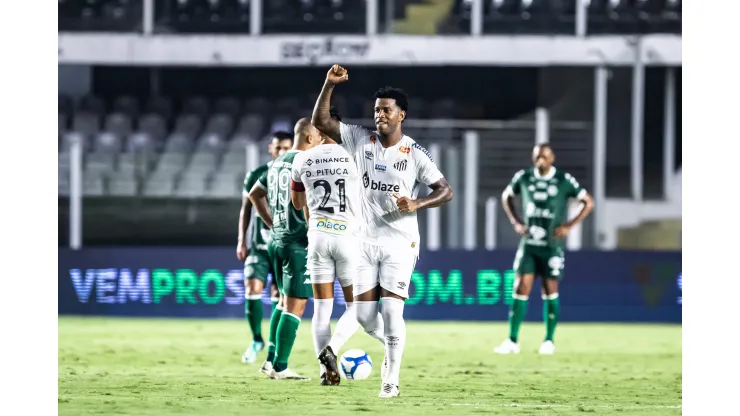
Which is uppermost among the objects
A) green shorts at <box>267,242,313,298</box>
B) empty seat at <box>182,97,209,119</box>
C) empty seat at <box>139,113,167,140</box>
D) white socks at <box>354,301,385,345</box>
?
empty seat at <box>182,97,209,119</box>

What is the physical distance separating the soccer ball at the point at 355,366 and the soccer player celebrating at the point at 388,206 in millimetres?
775

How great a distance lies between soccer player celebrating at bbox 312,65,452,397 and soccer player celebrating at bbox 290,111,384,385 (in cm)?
30

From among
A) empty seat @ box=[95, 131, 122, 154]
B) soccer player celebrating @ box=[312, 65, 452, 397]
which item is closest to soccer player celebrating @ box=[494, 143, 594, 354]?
soccer player celebrating @ box=[312, 65, 452, 397]

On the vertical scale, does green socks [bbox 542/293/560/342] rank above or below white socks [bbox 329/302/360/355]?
below

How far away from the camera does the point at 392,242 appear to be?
28.7ft

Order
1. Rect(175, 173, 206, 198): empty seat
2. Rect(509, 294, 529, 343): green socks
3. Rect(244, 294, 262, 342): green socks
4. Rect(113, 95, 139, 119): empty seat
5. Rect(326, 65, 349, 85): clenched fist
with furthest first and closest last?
Rect(113, 95, 139, 119): empty seat < Rect(175, 173, 206, 198): empty seat < Rect(509, 294, 529, 343): green socks < Rect(244, 294, 262, 342): green socks < Rect(326, 65, 349, 85): clenched fist

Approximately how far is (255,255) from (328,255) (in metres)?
2.17

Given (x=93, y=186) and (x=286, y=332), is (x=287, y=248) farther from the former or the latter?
(x=93, y=186)

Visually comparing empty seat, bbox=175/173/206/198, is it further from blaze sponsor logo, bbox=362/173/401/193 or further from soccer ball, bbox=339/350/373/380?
blaze sponsor logo, bbox=362/173/401/193

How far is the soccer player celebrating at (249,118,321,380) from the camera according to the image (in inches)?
380

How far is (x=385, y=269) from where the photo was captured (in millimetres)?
8727
